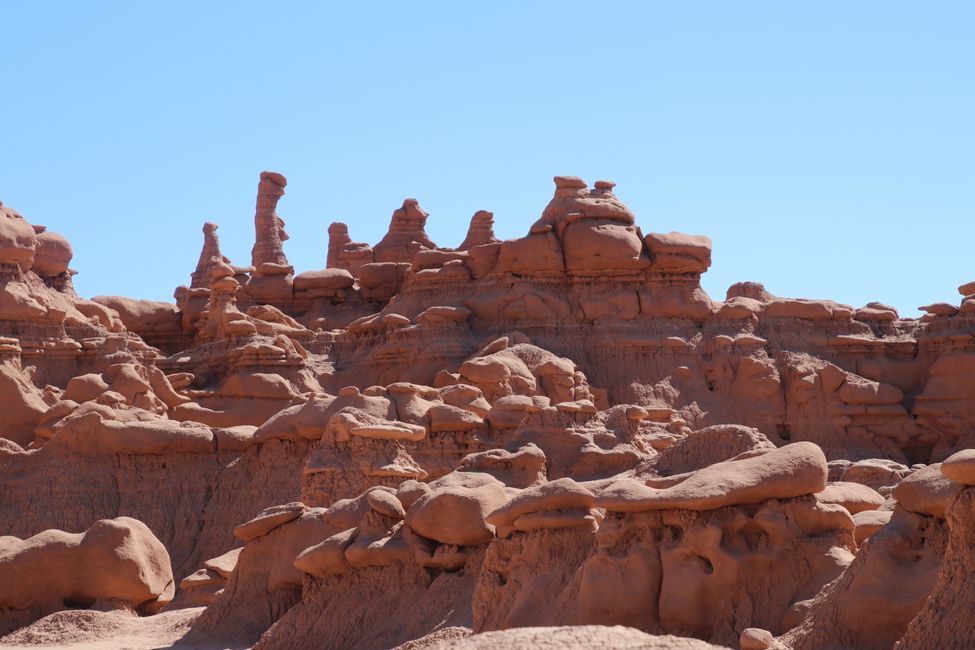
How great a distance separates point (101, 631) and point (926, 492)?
10.1m

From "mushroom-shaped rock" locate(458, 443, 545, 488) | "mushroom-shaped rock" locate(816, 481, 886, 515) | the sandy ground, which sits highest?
"mushroom-shaped rock" locate(458, 443, 545, 488)

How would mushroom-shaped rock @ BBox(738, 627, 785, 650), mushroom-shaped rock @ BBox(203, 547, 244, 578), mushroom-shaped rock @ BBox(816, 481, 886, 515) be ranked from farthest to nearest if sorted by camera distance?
mushroom-shaped rock @ BBox(203, 547, 244, 578) < mushroom-shaped rock @ BBox(816, 481, 886, 515) < mushroom-shaped rock @ BBox(738, 627, 785, 650)

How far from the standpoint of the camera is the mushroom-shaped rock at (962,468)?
8.36 metres

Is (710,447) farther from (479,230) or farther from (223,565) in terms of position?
(479,230)

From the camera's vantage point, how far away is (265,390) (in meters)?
32.8

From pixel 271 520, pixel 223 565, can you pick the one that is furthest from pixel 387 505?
pixel 223 565

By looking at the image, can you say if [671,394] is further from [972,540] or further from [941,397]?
[972,540]

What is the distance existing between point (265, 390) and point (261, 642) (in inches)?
716

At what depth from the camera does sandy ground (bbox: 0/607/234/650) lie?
1623 cm

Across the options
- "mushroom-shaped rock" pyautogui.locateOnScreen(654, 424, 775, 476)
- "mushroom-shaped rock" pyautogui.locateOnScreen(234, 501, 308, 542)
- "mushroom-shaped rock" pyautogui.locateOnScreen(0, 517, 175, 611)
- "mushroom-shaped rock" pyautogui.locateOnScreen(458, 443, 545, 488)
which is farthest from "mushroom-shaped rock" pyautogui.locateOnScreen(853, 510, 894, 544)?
"mushroom-shaped rock" pyautogui.locateOnScreen(0, 517, 175, 611)

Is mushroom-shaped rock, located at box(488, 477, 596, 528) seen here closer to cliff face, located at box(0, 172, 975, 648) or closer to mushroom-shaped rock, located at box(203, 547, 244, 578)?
cliff face, located at box(0, 172, 975, 648)

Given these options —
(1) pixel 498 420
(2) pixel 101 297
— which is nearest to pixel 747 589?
(1) pixel 498 420

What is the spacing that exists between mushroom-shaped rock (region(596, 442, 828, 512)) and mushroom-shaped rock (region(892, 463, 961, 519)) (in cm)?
89

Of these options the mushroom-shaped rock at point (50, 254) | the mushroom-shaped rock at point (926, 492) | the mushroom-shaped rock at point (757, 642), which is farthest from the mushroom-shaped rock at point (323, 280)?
the mushroom-shaped rock at point (757, 642)
